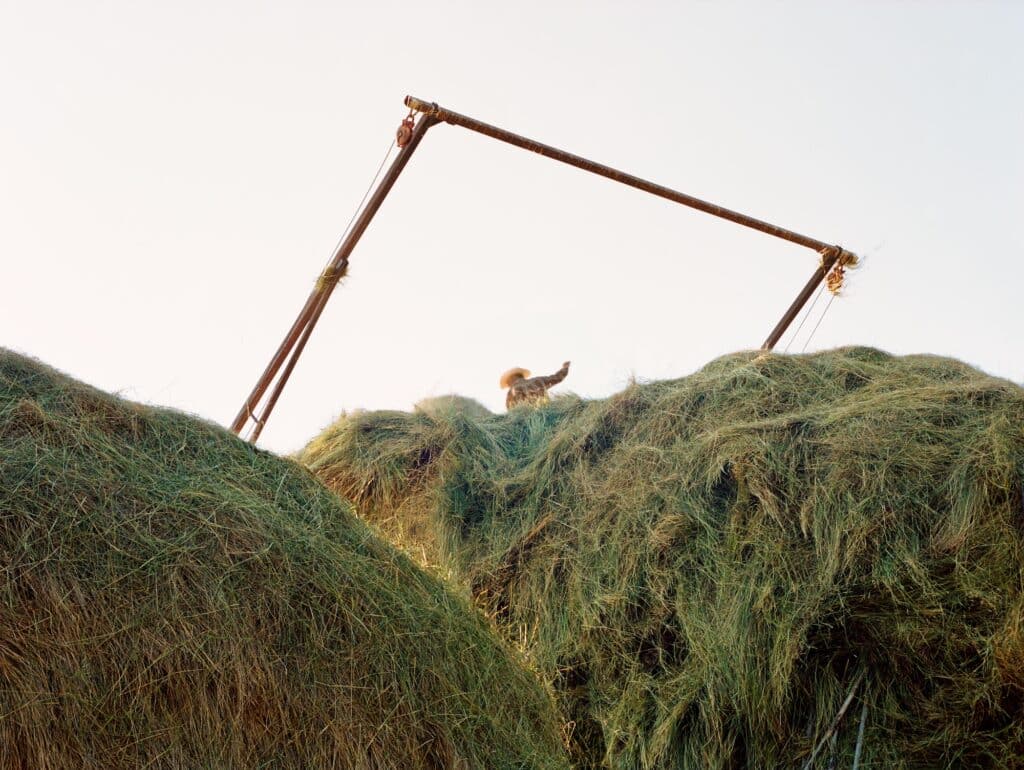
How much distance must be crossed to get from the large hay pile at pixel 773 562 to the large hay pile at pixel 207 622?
1.21 ft

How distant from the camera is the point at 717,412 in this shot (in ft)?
13.1

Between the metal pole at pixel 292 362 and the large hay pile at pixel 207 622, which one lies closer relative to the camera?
the large hay pile at pixel 207 622

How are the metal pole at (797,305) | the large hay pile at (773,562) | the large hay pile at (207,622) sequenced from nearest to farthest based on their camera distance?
the large hay pile at (207,622) → the large hay pile at (773,562) → the metal pole at (797,305)

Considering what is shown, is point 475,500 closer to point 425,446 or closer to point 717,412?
point 425,446

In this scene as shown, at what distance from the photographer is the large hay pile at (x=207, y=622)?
256 centimetres

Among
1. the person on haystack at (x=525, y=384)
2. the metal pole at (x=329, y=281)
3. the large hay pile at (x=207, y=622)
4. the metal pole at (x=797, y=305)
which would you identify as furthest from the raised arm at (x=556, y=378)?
the large hay pile at (x=207, y=622)

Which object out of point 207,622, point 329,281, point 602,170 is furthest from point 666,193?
point 207,622

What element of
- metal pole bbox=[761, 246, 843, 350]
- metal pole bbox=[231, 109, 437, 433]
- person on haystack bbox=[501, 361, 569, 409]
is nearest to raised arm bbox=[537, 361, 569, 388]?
person on haystack bbox=[501, 361, 569, 409]

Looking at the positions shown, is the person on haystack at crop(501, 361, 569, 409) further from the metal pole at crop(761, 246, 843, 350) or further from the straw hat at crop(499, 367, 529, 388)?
the metal pole at crop(761, 246, 843, 350)

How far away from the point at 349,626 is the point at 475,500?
4.31 ft

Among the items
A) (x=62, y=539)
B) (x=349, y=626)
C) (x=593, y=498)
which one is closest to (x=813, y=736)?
(x=593, y=498)

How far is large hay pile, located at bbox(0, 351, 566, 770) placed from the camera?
101 inches

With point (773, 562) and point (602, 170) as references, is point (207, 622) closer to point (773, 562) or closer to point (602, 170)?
point (773, 562)

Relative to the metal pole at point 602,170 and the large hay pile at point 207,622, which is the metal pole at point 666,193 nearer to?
the metal pole at point 602,170
